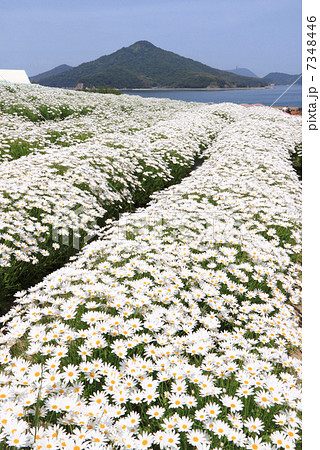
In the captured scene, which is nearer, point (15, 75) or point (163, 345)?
point (163, 345)

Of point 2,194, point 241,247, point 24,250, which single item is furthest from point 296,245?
point 2,194

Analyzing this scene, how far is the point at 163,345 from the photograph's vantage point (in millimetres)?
3205

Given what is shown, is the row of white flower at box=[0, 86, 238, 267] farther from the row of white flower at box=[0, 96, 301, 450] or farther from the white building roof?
the white building roof

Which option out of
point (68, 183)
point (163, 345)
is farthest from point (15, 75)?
point (163, 345)

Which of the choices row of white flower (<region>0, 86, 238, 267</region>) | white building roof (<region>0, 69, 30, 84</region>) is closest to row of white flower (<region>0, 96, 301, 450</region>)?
row of white flower (<region>0, 86, 238, 267</region>)

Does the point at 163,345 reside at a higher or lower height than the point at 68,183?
lower

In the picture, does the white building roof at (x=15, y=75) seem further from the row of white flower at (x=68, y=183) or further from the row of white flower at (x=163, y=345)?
the row of white flower at (x=163, y=345)

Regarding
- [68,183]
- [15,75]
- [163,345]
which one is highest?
[15,75]

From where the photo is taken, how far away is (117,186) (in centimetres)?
860

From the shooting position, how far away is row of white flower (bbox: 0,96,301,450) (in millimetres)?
2346

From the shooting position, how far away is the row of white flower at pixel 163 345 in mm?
2346

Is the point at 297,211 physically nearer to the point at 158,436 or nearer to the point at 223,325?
the point at 223,325

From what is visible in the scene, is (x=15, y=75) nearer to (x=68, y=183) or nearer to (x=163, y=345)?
(x=68, y=183)

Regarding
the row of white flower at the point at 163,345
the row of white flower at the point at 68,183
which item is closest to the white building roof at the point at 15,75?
the row of white flower at the point at 68,183
